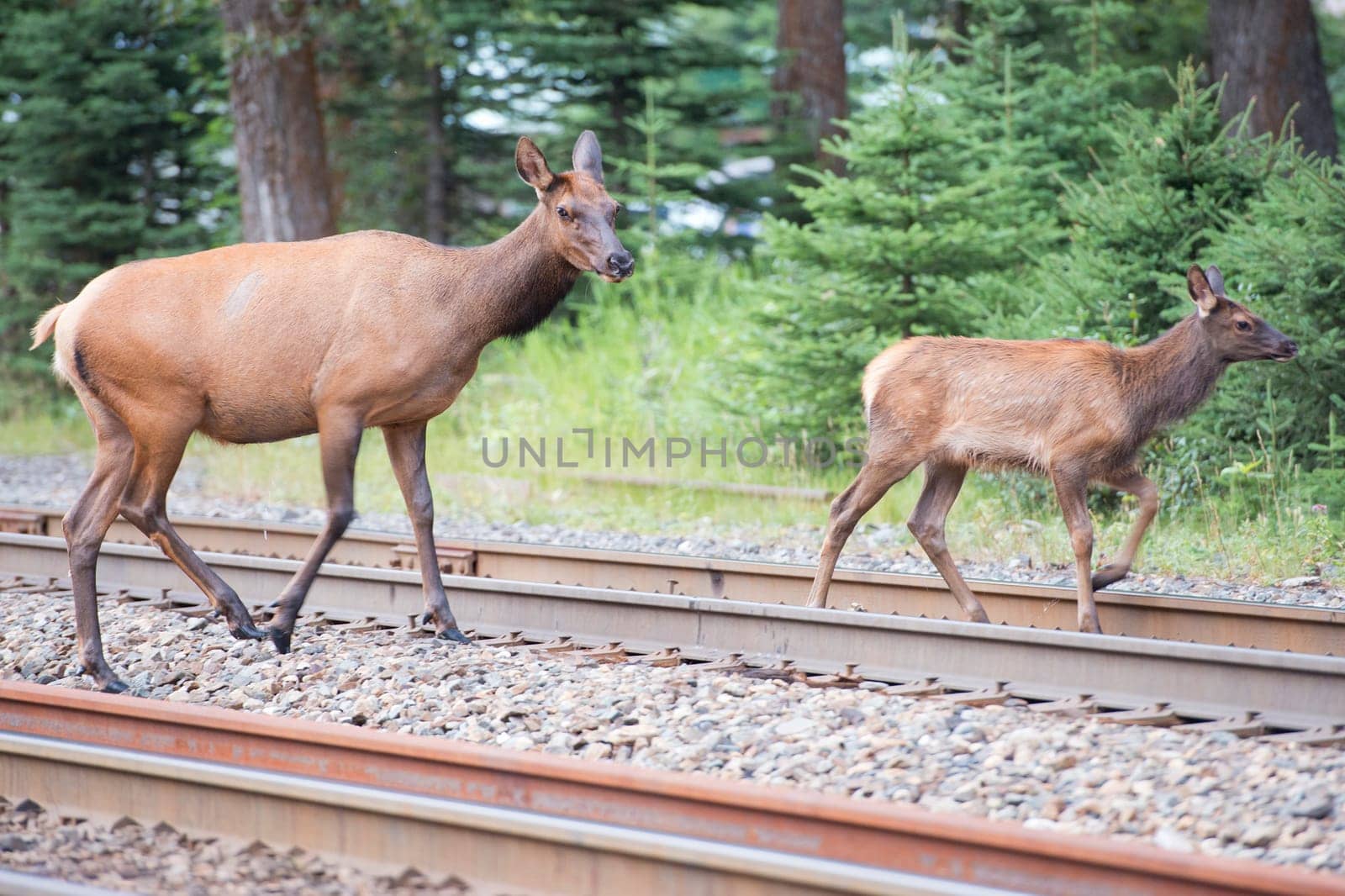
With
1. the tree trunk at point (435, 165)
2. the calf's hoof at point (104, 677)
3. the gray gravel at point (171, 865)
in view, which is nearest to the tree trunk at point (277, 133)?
the tree trunk at point (435, 165)

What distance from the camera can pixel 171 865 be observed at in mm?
4145

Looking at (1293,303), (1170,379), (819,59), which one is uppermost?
(819,59)

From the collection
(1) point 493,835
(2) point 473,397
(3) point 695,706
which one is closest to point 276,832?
(1) point 493,835

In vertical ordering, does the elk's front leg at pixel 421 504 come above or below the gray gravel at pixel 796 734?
above

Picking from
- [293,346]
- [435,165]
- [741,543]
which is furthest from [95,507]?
[435,165]

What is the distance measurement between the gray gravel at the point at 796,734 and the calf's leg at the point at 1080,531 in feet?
4.66

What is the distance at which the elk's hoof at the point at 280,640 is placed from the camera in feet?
21.5

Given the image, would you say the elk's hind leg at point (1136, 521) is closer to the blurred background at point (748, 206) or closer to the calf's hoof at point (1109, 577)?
the calf's hoof at point (1109, 577)

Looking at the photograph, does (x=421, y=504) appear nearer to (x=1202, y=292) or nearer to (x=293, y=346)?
(x=293, y=346)

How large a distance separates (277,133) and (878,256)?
8015mm

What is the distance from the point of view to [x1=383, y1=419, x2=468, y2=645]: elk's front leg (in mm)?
6918

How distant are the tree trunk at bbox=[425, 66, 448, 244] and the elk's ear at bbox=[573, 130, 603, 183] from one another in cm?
1362

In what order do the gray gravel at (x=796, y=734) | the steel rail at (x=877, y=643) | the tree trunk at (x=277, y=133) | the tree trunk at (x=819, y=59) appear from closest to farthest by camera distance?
the gray gravel at (x=796, y=734) < the steel rail at (x=877, y=643) < the tree trunk at (x=277, y=133) < the tree trunk at (x=819, y=59)

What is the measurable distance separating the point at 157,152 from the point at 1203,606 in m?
19.4
